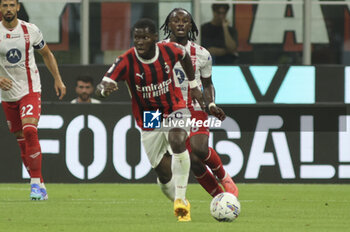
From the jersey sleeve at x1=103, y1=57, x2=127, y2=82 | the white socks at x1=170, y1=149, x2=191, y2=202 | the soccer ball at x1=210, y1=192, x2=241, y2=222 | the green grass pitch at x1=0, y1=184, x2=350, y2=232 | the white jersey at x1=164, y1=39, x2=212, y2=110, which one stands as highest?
the jersey sleeve at x1=103, y1=57, x2=127, y2=82

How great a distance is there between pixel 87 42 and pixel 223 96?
7.22 feet

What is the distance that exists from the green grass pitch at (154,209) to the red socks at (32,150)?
1.20 ft

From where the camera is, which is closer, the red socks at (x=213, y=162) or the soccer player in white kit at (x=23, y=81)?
the red socks at (x=213, y=162)

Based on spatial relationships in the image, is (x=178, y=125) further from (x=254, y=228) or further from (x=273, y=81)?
(x=273, y=81)

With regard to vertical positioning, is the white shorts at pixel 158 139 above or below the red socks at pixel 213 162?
above

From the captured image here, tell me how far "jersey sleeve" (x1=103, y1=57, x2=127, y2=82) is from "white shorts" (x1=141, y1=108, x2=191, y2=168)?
25.7 inches

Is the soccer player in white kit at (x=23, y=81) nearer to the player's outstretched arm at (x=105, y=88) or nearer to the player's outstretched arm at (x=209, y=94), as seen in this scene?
the player's outstretched arm at (x=209, y=94)

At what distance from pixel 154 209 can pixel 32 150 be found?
1.75 meters

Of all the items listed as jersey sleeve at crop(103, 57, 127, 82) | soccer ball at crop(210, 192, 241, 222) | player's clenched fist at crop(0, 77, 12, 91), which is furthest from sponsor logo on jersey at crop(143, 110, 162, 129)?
player's clenched fist at crop(0, 77, 12, 91)

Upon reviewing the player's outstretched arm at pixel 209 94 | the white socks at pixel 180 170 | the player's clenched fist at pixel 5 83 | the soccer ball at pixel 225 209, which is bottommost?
the soccer ball at pixel 225 209

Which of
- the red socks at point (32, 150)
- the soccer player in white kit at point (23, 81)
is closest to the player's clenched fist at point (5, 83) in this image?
the soccer player in white kit at point (23, 81)

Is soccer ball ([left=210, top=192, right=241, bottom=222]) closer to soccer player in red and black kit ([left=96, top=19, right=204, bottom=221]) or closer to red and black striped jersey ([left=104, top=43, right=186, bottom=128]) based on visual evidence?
soccer player in red and black kit ([left=96, top=19, right=204, bottom=221])

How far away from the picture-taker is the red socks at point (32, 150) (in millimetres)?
11781

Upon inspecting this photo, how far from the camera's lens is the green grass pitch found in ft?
29.6
